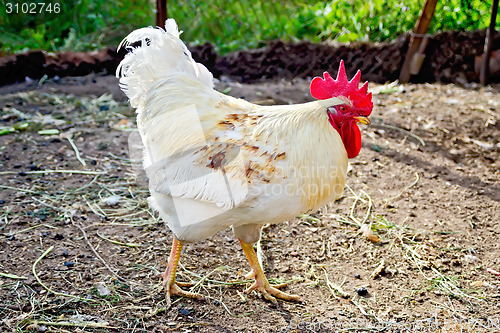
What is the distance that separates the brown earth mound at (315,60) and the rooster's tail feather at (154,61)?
3550 millimetres

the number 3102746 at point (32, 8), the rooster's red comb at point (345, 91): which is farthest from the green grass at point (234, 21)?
the rooster's red comb at point (345, 91)

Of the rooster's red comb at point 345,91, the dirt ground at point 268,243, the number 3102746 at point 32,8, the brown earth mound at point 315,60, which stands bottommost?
the dirt ground at point 268,243

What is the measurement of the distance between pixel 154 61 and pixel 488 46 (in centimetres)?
511

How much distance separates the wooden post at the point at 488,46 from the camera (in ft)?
21.6

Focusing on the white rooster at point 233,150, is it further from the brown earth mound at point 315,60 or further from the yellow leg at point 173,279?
the brown earth mound at point 315,60

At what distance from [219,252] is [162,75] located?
139cm

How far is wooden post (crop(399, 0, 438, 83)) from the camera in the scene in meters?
6.54

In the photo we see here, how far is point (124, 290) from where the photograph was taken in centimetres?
335

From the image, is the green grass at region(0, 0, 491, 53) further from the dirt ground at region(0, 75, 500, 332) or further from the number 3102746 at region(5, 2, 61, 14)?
the dirt ground at region(0, 75, 500, 332)

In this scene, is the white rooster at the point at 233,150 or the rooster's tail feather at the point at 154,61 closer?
the white rooster at the point at 233,150

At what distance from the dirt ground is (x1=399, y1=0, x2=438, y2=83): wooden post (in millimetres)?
1303

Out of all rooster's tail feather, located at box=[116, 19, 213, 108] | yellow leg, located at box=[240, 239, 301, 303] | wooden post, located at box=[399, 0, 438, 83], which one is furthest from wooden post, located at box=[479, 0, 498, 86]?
yellow leg, located at box=[240, 239, 301, 303]

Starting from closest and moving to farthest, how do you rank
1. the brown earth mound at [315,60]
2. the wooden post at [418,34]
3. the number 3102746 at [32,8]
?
the wooden post at [418,34], the brown earth mound at [315,60], the number 3102746 at [32,8]

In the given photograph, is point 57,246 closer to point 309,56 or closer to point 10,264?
point 10,264
